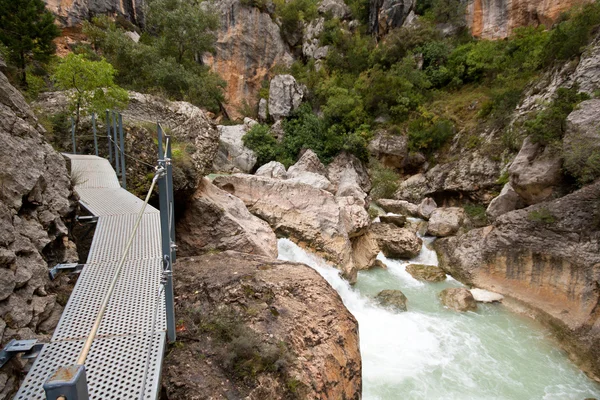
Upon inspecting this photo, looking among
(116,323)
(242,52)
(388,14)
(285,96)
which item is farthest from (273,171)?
(388,14)

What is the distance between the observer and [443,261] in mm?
11227

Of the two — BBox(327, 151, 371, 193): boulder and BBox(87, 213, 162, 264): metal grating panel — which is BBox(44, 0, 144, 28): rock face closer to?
BBox(327, 151, 371, 193): boulder

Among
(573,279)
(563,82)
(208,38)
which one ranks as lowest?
(573,279)

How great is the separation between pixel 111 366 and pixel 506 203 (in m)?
13.7

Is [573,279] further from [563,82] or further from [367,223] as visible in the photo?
[563,82]

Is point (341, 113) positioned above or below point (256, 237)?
above

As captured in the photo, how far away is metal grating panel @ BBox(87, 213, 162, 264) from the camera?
3.41 meters

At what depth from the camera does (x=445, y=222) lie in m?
13.0

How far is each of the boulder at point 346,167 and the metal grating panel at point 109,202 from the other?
53.8ft

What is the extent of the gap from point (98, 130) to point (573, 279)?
14079mm

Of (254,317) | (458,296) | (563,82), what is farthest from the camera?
(563,82)

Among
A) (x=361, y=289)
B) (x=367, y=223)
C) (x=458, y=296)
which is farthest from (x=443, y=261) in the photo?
(x=361, y=289)

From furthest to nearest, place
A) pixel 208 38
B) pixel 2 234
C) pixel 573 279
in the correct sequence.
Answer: pixel 208 38
pixel 573 279
pixel 2 234

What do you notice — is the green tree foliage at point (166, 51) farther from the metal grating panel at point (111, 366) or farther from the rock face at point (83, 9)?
the metal grating panel at point (111, 366)
